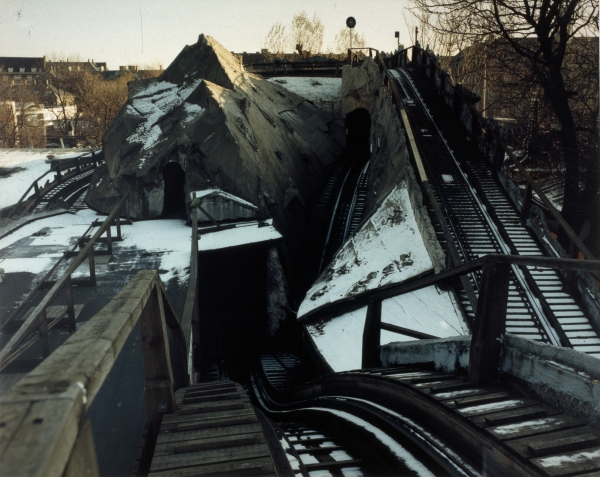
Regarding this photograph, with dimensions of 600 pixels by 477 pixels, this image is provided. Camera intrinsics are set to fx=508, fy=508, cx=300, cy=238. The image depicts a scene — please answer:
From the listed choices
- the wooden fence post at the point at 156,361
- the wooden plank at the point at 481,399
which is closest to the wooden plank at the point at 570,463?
the wooden plank at the point at 481,399

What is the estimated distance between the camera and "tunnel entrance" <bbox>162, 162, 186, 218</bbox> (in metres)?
18.0

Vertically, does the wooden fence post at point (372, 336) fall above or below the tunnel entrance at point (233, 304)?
above

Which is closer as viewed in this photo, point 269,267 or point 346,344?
point 346,344

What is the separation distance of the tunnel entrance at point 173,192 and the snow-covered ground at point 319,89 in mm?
A: 12872

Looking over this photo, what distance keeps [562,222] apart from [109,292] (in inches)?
370

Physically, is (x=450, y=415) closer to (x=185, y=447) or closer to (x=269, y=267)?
(x=185, y=447)

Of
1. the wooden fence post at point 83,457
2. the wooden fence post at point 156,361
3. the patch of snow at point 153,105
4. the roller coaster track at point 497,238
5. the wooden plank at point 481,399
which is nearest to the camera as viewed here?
the wooden fence post at point 83,457

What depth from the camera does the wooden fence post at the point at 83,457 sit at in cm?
122

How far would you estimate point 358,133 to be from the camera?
3045 centimetres

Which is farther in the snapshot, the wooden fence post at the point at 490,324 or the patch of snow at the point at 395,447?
the wooden fence post at the point at 490,324

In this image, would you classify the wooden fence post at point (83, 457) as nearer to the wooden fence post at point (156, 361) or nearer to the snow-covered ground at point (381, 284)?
the wooden fence post at point (156, 361)

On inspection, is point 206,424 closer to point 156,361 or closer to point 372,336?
point 156,361

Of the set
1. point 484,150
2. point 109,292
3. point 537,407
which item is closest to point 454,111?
point 484,150

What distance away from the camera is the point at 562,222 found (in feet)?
31.5
